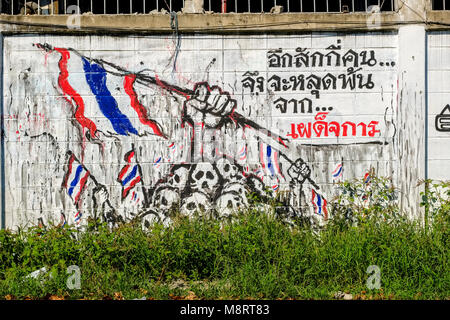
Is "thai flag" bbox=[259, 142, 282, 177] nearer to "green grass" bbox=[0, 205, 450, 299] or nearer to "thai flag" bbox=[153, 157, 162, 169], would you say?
"green grass" bbox=[0, 205, 450, 299]

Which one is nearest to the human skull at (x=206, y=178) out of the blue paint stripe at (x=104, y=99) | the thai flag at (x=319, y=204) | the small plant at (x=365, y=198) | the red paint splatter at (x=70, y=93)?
the blue paint stripe at (x=104, y=99)

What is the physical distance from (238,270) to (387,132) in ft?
8.38

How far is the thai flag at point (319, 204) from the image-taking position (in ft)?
19.1

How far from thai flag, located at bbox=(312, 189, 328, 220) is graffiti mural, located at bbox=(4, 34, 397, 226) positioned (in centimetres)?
1

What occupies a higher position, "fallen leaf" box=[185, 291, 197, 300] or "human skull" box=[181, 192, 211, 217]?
"human skull" box=[181, 192, 211, 217]

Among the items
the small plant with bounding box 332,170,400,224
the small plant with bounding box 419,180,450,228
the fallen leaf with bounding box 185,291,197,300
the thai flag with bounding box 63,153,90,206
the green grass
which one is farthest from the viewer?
the thai flag with bounding box 63,153,90,206

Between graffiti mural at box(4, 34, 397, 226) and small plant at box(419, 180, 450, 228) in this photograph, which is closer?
small plant at box(419, 180, 450, 228)

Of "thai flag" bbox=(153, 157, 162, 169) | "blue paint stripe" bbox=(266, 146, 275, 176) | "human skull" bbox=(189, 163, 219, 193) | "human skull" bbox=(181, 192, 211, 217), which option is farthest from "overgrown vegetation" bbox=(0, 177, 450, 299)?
"thai flag" bbox=(153, 157, 162, 169)

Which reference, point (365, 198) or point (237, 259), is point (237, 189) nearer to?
point (237, 259)

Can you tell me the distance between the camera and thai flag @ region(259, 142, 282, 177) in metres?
5.84

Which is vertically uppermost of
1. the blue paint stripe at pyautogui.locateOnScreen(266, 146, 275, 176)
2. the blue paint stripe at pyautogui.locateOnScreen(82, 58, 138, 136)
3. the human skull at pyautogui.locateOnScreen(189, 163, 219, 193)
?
the blue paint stripe at pyautogui.locateOnScreen(82, 58, 138, 136)

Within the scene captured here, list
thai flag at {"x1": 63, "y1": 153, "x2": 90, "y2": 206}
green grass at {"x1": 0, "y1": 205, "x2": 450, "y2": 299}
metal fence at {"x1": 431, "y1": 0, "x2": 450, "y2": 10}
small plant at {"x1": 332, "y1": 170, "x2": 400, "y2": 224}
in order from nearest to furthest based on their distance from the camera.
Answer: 1. green grass at {"x1": 0, "y1": 205, "x2": 450, "y2": 299}
2. small plant at {"x1": 332, "y1": 170, "x2": 400, "y2": 224}
3. thai flag at {"x1": 63, "y1": 153, "x2": 90, "y2": 206}
4. metal fence at {"x1": 431, "y1": 0, "x2": 450, "y2": 10}

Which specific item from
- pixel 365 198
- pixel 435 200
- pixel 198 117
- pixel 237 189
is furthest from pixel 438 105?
pixel 198 117

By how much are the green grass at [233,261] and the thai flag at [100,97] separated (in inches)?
49.4
